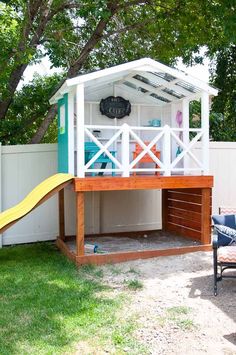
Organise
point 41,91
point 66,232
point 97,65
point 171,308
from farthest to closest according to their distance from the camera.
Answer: point 97,65 → point 41,91 → point 66,232 → point 171,308

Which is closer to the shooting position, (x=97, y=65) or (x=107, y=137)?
(x=107, y=137)

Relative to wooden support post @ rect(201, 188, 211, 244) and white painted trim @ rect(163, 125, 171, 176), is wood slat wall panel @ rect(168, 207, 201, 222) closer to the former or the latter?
wooden support post @ rect(201, 188, 211, 244)

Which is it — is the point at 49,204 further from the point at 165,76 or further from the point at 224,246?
the point at 224,246

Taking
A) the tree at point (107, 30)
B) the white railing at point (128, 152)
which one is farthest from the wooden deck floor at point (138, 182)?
the tree at point (107, 30)

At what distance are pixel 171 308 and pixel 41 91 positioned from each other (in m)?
7.61

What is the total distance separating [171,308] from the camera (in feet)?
14.2

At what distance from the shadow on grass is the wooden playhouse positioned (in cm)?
63

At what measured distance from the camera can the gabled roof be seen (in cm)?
655

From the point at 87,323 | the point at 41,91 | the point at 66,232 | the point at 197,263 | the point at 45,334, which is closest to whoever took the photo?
the point at 45,334

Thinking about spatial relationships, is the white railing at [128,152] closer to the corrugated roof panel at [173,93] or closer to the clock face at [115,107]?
the corrugated roof panel at [173,93]

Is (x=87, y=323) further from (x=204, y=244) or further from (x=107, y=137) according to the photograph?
(x=107, y=137)

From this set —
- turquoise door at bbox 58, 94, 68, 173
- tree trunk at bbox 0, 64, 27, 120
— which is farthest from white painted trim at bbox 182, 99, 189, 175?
tree trunk at bbox 0, 64, 27, 120

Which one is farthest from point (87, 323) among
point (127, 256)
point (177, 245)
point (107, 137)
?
point (107, 137)

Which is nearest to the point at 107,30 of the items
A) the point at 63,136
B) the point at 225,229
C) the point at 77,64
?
the point at 77,64
